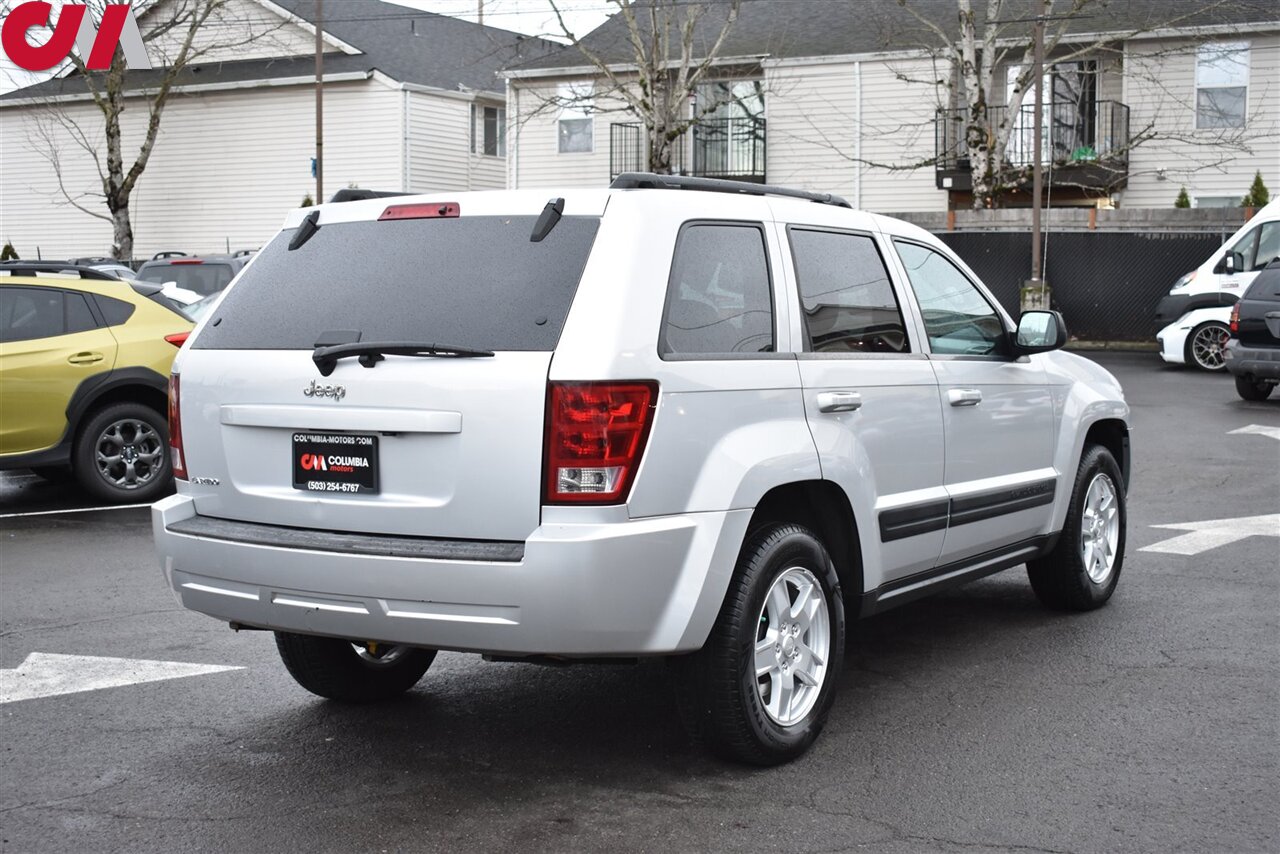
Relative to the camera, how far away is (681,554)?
4543mm

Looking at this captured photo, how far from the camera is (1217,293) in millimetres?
22500

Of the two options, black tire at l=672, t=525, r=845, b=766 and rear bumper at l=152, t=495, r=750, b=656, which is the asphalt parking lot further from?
rear bumper at l=152, t=495, r=750, b=656

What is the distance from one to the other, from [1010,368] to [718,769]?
2.46m

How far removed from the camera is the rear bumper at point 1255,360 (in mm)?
17188

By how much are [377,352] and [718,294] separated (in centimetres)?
110

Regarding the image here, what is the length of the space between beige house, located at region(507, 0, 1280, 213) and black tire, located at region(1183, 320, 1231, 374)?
8.38 meters

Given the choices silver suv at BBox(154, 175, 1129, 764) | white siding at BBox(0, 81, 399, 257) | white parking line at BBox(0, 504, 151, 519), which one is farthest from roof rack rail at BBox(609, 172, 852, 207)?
white siding at BBox(0, 81, 399, 257)

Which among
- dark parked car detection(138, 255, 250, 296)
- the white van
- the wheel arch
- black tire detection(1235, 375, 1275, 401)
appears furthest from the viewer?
the white van

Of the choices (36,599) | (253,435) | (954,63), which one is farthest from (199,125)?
(253,435)

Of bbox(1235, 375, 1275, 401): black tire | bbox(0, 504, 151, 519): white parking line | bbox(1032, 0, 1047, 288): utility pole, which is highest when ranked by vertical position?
bbox(1032, 0, 1047, 288): utility pole

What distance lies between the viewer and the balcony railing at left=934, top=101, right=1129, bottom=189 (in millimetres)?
33125

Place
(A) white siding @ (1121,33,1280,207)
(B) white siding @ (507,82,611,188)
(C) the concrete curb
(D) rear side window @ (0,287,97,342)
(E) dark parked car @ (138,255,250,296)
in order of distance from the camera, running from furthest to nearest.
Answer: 1. (B) white siding @ (507,82,611,188)
2. (A) white siding @ (1121,33,1280,207)
3. (C) the concrete curb
4. (E) dark parked car @ (138,255,250,296)
5. (D) rear side window @ (0,287,97,342)

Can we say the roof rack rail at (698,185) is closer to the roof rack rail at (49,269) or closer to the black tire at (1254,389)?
the roof rack rail at (49,269)

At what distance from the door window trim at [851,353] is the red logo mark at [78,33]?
38894 mm
